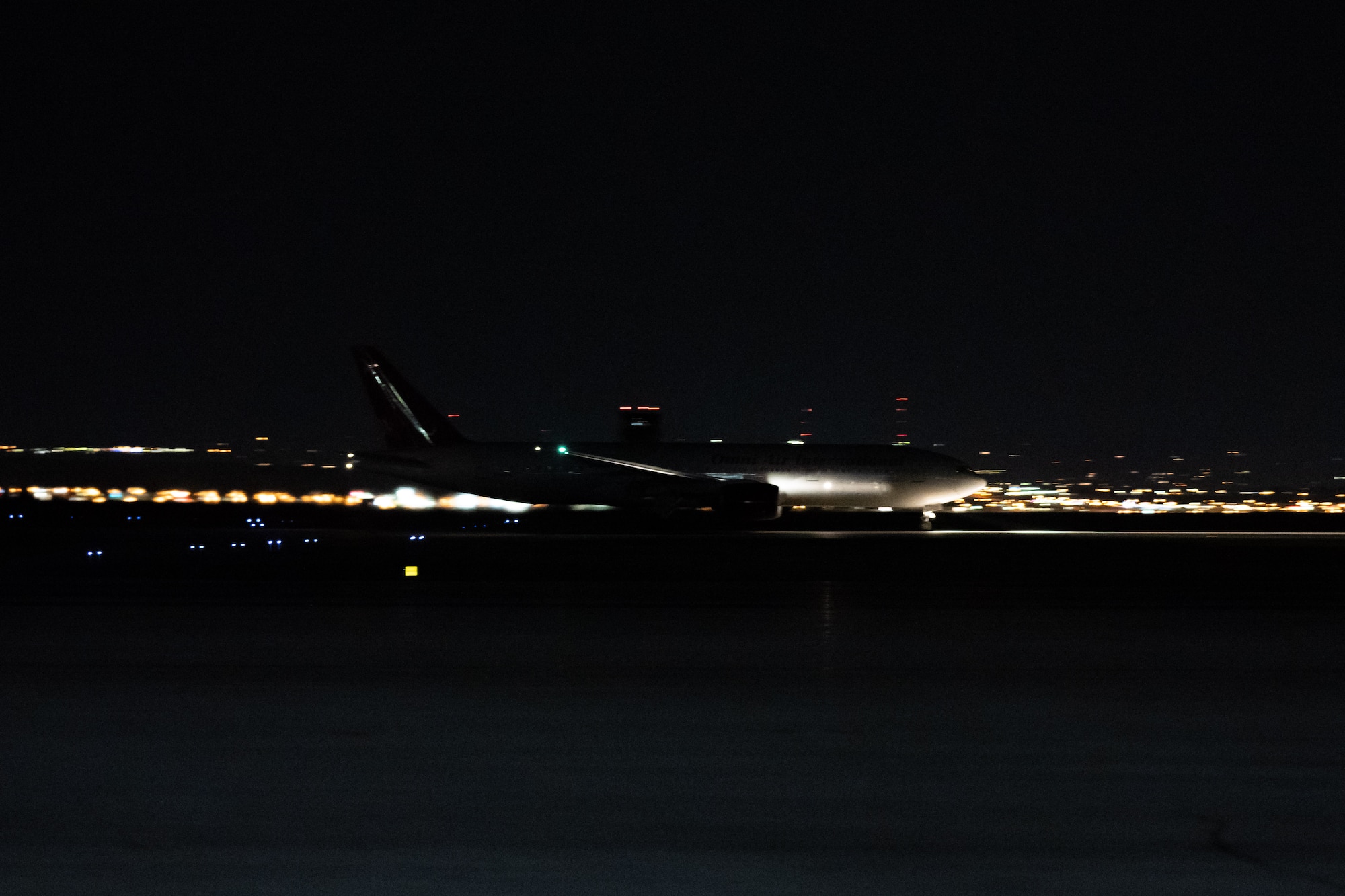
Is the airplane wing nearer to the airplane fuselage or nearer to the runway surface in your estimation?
the airplane fuselage

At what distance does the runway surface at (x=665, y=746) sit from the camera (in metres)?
6.49

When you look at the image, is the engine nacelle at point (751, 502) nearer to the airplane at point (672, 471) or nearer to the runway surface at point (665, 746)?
the airplane at point (672, 471)

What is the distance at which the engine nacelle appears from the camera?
4369 cm

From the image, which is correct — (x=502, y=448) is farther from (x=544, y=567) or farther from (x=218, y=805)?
(x=218, y=805)

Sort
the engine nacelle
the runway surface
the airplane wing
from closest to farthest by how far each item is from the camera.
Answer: the runway surface → the engine nacelle → the airplane wing

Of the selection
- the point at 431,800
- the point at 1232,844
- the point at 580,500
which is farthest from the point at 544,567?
the point at 580,500

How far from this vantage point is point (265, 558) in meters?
26.9

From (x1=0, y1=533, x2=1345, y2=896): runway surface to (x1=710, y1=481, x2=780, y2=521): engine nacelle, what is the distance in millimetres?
24828

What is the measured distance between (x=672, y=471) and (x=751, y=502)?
4.72m

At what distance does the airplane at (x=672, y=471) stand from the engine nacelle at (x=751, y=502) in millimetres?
2217

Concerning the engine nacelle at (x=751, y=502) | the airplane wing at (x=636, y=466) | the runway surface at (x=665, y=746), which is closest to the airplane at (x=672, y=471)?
the airplane wing at (x=636, y=466)

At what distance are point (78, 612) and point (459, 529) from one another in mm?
23485

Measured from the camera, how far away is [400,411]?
5069 cm

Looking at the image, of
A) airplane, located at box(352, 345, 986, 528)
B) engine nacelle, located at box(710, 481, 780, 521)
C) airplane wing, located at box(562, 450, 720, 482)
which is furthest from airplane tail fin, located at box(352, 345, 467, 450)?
engine nacelle, located at box(710, 481, 780, 521)
